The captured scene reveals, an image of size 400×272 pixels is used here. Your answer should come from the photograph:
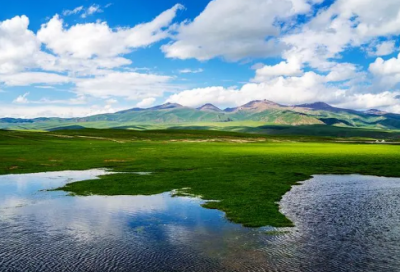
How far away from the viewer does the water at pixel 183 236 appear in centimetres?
1914

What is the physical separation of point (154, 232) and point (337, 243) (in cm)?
1309

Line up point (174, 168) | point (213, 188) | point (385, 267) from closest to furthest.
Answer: point (385, 267), point (213, 188), point (174, 168)

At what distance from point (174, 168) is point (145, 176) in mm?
11179

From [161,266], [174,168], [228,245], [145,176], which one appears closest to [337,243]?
[228,245]

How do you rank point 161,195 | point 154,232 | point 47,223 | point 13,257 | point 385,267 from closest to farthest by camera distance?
1. point 385,267
2. point 13,257
3. point 154,232
4. point 47,223
5. point 161,195

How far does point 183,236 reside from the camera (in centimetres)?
2380

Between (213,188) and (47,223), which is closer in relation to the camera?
(47,223)

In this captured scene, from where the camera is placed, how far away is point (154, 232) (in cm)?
2473

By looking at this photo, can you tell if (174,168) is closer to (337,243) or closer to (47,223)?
(47,223)

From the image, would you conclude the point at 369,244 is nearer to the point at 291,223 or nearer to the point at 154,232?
the point at 291,223

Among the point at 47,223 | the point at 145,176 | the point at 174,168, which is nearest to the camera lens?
the point at 47,223

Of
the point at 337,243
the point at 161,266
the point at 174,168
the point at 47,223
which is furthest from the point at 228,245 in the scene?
the point at 174,168

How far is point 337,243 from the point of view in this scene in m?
22.4

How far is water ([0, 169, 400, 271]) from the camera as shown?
19.1 metres
